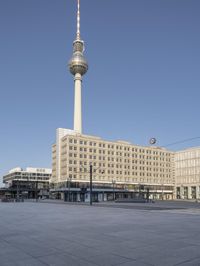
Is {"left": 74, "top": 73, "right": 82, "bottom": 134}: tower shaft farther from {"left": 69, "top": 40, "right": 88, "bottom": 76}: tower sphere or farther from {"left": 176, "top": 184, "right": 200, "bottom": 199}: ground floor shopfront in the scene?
{"left": 176, "top": 184, "right": 200, "bottom": 199}: ground floor shopfront

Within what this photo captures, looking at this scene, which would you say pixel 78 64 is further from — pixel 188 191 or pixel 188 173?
Result: pixel 188 191

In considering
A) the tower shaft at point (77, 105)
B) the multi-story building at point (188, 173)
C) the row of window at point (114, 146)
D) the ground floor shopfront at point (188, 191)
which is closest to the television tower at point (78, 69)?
the tower shaft at point (77, 105)

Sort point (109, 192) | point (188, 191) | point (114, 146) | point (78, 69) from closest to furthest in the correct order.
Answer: point (109, 192), point (114, 146), point (188, 191), point (78, 69)

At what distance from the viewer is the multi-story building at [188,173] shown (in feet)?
481

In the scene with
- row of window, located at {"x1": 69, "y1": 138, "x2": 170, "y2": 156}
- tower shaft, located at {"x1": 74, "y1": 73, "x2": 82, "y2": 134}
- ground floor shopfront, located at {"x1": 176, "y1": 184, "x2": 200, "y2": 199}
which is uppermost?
tower shaft, located at {"x1": 74, "y1": 73, "x2": 82, "y2": 134}

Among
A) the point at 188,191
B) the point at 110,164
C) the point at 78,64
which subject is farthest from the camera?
the point at 78,64

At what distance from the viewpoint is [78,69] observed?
6063 inches

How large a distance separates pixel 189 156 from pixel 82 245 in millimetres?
147148

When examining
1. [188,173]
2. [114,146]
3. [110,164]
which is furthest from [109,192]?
[188,173]

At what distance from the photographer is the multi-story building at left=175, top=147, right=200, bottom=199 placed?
14648cm

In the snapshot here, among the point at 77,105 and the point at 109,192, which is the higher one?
the point at 77,105

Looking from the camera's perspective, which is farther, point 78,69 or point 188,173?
point 78,69

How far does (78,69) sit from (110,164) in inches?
1938

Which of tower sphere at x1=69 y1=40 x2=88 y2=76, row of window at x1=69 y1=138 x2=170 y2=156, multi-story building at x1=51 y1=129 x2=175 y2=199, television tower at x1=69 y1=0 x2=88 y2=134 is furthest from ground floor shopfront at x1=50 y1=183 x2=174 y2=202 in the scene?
tower sphere at x1=69 y1=40 x2=88 y2=76
